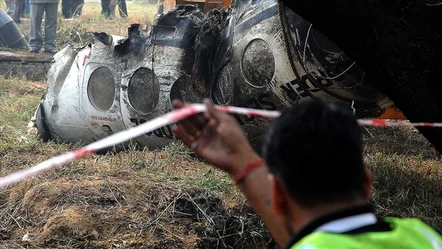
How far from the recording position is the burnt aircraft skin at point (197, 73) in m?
4.46

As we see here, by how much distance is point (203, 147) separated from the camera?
1.77 meters

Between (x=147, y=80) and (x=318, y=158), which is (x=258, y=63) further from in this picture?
(x=318, y=158)

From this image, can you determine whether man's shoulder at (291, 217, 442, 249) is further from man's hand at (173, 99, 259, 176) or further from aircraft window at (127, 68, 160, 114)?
aircraft window at (127, 68, 160, 114)

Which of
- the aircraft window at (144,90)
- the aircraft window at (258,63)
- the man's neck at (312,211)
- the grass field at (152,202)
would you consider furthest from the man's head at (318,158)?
the aircraft window at (144,90)

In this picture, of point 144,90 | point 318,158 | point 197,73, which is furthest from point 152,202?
point 318,158

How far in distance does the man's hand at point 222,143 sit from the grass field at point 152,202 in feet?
6.82

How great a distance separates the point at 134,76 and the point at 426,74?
9.55 feet

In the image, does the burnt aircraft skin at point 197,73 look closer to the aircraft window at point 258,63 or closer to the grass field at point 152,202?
the aircraft window at point 258,63

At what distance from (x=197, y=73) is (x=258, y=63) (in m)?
0.67

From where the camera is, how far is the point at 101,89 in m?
5.89

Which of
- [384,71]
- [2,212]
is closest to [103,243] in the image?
[2,212]

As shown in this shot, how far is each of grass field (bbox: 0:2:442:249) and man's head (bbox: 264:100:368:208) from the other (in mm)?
2341

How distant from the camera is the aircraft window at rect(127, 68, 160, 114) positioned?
5500 millimetres

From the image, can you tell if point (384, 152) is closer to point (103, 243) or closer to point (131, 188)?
point (131, 188)
